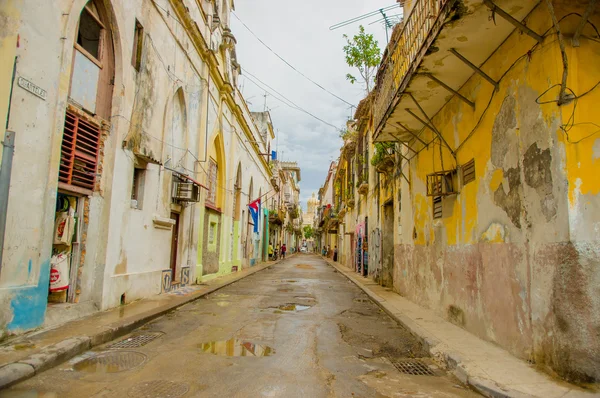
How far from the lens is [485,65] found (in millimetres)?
6180

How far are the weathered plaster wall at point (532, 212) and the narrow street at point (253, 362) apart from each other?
1.18 meters

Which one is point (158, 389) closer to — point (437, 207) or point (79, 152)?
point (79, 152)

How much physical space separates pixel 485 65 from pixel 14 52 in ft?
21.9

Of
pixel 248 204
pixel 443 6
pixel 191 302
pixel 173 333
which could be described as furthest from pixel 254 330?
pixel 248 204

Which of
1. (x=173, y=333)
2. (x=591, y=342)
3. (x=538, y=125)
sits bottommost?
(x=173, y=333)

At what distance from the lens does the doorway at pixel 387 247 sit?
1400 cm

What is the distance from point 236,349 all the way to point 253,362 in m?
0.69

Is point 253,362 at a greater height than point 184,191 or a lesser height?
lesser

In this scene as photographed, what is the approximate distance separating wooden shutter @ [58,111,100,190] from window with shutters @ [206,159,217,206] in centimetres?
821

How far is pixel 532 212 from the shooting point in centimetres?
486

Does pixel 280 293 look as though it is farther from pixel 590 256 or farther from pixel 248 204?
pixel 248 204

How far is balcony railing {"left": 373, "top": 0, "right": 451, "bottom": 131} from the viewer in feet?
19.6

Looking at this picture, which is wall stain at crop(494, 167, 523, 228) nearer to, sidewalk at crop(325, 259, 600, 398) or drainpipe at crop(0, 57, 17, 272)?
sidewalk at crop(325, 259, 600, 398)

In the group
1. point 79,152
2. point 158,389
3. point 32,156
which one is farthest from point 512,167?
point 79,152
